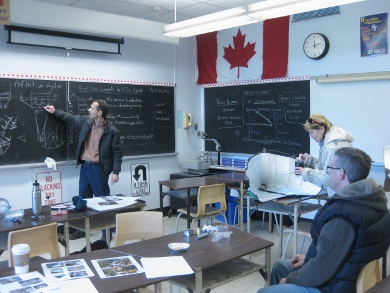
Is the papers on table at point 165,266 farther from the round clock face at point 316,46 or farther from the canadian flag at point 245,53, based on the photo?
the canadian flag at point 245,53

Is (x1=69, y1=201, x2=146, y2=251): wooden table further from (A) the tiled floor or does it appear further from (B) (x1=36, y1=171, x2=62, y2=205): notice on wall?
(B) (x1=36, y1=171, x2=62, y2=205): notice on wall

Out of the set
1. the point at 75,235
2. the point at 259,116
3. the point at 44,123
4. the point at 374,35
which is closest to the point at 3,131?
the point at 44,123

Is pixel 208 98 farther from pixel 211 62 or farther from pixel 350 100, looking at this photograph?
→ pixel 350 100

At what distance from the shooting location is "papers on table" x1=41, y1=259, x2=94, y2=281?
6.63ft

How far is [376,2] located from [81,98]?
3.85 m

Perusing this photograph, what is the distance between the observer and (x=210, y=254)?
2367 mm

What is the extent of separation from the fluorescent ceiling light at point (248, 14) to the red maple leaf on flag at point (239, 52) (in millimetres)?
1823

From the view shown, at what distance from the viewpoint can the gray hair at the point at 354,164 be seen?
2.28 meters

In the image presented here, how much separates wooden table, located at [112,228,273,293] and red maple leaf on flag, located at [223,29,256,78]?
4.02m

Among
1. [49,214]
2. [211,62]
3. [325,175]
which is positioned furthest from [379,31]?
[49,214]

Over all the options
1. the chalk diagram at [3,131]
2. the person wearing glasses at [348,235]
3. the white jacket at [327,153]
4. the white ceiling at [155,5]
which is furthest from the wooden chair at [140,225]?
the white ceiling at [155,5]

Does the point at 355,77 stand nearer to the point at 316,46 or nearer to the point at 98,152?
the point at 316,46

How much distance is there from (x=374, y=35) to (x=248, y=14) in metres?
1.99

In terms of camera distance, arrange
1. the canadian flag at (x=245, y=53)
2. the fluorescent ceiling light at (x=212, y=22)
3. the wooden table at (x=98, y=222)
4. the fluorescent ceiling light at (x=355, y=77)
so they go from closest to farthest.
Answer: the wooden table at (x=98, y=222)
the fluorescent ceiling light at (x=212, y=22)
the fluorescent ceiling light at (x=355, y=77)
the canadian flag at (x=245, y=53)
